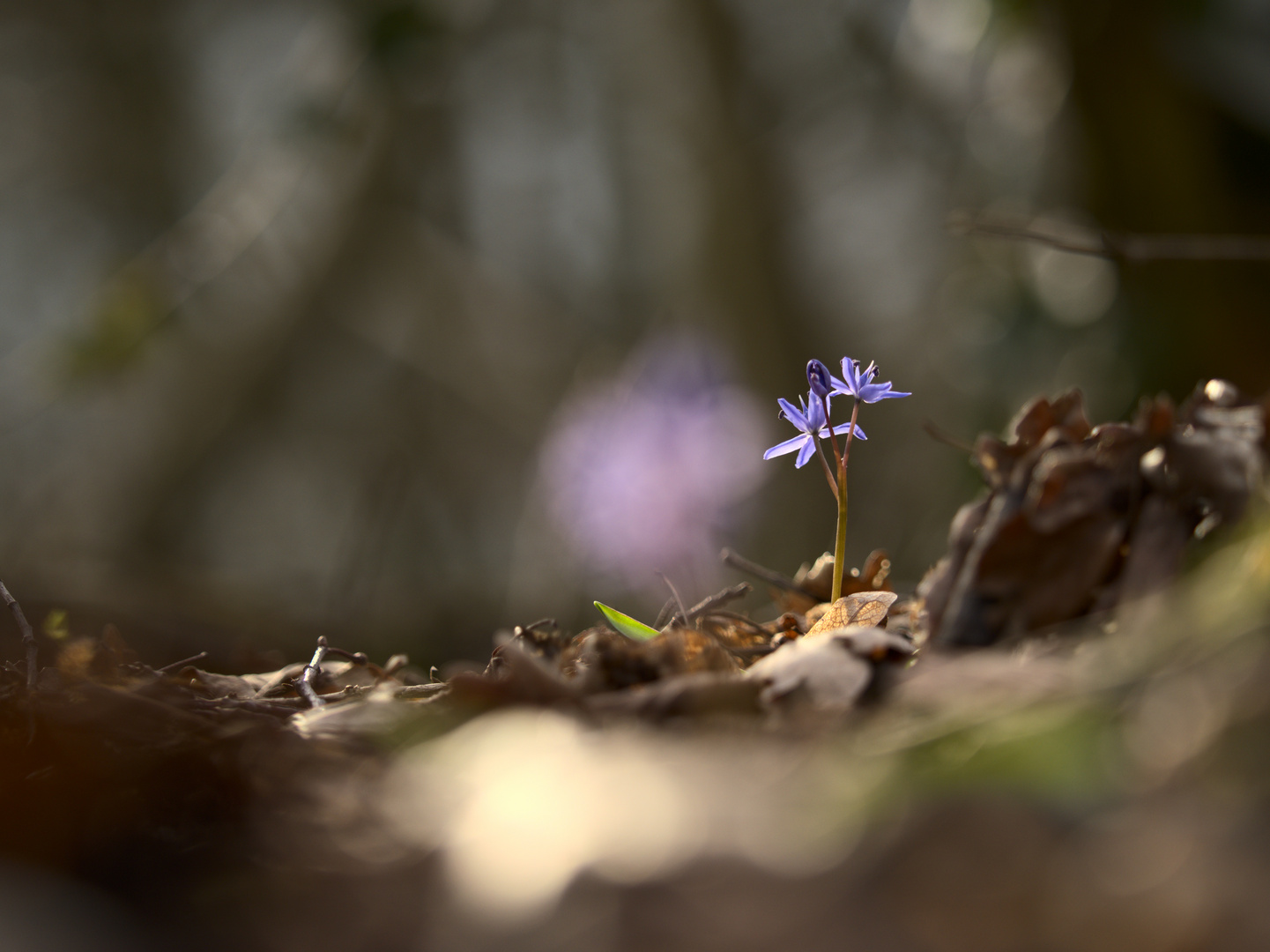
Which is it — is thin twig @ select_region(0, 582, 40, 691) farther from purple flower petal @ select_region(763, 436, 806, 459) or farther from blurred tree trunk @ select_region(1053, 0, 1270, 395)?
blurred tree trunk @ select_region(1053, 0, 1270, 395)

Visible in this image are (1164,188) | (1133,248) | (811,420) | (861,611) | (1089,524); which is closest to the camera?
(1089,524)

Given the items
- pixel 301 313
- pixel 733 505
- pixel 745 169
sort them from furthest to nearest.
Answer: pixel 301 313, pixel 745 169, pixel 733 505

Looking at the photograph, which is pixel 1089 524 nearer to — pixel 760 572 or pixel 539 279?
pixel 760 572

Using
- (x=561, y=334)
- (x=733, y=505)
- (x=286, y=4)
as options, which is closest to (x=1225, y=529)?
(x=733, y=505)

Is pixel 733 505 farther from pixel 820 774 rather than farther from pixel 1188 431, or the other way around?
pixel 820 774

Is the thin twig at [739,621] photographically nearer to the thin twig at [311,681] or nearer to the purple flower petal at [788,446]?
the purple flower petal at [788,446]

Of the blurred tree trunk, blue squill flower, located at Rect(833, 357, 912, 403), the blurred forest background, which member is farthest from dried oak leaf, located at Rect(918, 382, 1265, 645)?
the blurred tree trunk

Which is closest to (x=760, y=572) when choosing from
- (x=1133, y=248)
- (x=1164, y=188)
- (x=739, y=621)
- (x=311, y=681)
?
(x=739, y=621)
